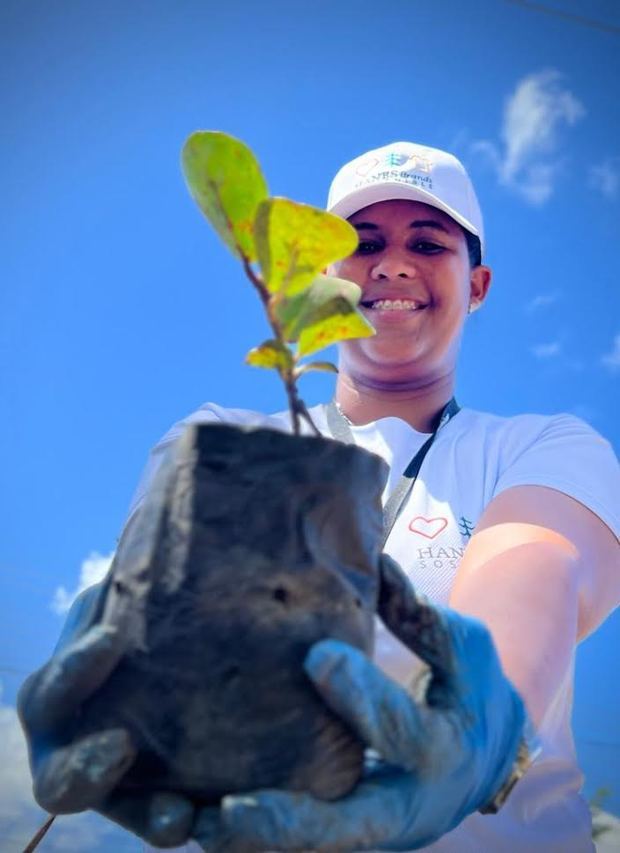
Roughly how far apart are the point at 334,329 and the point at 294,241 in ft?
0.41

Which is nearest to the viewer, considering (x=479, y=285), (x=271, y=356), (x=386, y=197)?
(x=271, y=356)

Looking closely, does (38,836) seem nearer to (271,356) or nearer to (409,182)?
(271,356)

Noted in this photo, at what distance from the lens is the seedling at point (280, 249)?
0.99 metres

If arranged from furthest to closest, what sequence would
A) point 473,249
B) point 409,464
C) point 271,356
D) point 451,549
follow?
point 473,249 < point 409,464 < point 451,549 < point 271,356

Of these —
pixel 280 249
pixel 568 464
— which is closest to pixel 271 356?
pixel 280 249

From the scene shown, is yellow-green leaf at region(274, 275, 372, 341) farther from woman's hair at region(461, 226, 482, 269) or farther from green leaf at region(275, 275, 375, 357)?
woman's hair at region(461, 226, 482, 269)

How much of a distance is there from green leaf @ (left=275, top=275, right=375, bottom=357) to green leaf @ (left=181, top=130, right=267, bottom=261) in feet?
0.27

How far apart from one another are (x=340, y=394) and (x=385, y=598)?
139 cm

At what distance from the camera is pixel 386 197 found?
2.11m

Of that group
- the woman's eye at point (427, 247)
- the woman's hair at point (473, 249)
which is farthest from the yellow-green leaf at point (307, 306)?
the woman's hair at point (473, 249)

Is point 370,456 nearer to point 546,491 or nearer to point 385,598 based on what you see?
point 385,598

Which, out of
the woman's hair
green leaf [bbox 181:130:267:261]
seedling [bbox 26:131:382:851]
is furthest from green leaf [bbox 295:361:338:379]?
the woman's hair

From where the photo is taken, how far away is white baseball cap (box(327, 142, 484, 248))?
2100 mm

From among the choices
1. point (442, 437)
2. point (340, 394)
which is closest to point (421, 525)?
point (442, 437)
